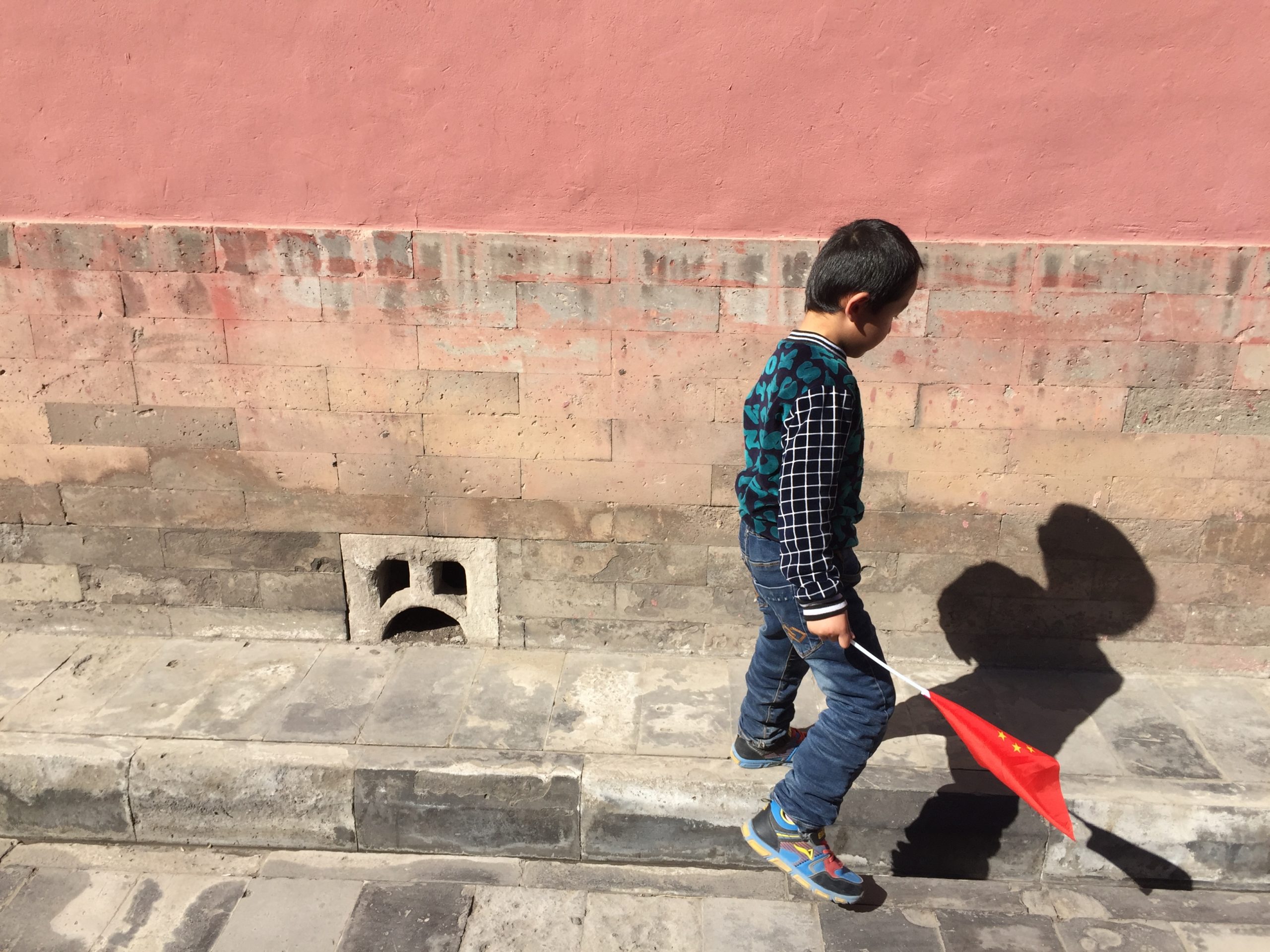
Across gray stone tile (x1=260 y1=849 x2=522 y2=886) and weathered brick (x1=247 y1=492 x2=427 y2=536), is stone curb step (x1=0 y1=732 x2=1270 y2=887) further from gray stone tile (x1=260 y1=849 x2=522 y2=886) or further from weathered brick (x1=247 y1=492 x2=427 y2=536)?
weathered brick (x1=247 y1=492 x2=427 y2=536)

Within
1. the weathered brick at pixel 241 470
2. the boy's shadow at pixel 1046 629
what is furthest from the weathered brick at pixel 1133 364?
the weathered brick at pixel 241 470

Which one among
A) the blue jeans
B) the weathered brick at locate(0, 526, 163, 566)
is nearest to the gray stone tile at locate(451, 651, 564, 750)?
the blue jeans

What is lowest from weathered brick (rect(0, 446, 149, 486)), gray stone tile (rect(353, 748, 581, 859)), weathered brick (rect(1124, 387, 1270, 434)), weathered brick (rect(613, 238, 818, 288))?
gray stone tile (rect(353, 748, 581, 859))

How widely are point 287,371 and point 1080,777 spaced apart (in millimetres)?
3806

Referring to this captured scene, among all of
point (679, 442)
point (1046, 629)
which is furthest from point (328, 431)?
point (1046, 629)

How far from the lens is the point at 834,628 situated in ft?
7.78

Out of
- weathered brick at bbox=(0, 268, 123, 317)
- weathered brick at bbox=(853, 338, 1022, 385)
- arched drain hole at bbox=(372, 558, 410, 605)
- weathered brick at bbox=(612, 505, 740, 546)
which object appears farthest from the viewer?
arched drain hole at bbox=(372, 558, 410, 605)

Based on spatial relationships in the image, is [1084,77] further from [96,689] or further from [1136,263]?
[96,689]

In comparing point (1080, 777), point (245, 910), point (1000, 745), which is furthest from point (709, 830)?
point (245, 910)

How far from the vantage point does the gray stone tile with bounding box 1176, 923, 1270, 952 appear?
2.76m

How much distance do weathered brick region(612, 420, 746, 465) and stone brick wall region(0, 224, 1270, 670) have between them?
0.05 ft

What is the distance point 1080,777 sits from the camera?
A: 3.17 meters

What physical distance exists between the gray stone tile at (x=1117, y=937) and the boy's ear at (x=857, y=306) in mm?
2258

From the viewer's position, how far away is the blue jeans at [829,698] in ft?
8.32
